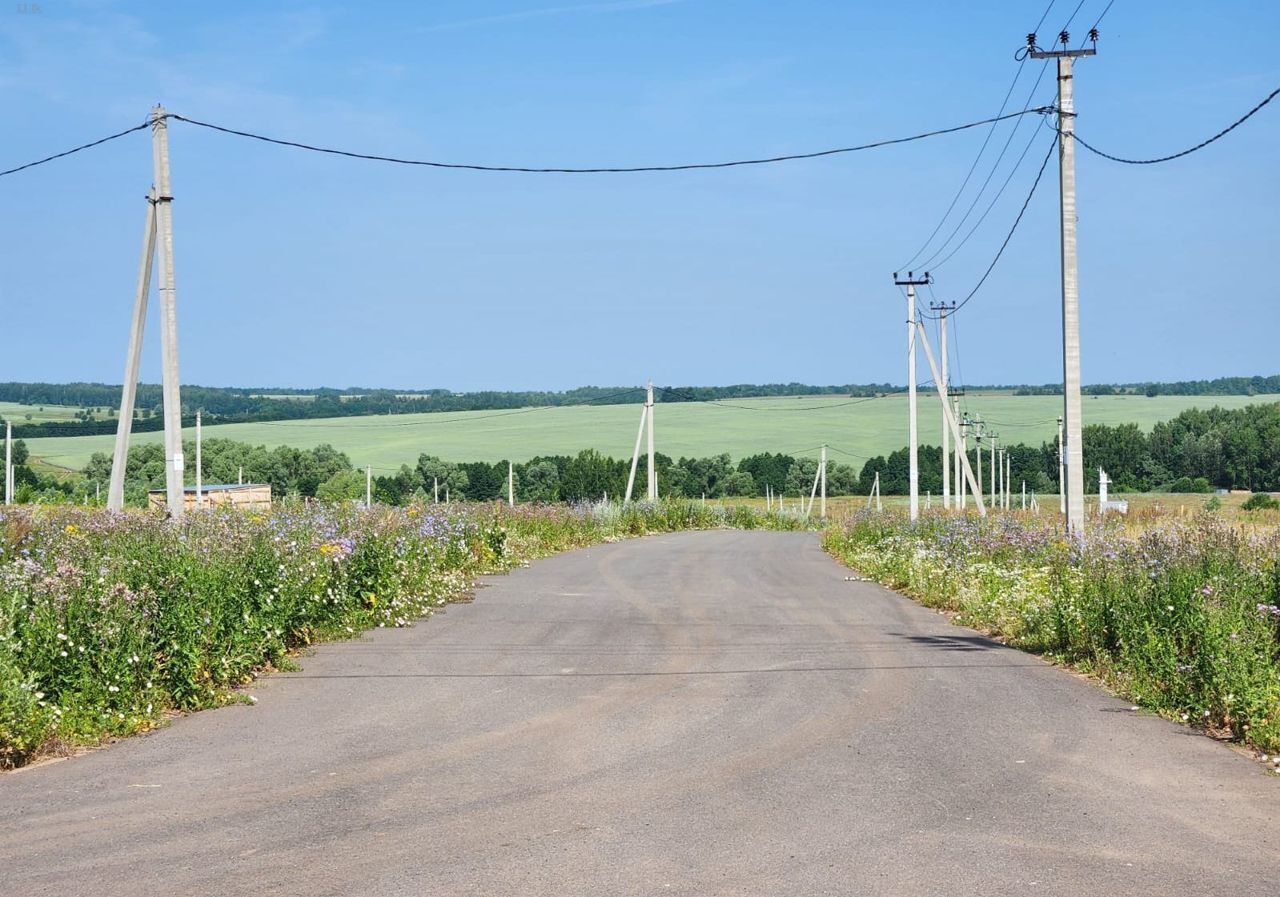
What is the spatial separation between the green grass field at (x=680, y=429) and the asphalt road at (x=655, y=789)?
73.2m

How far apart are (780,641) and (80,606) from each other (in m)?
7.53

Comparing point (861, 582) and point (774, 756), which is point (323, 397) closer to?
point (861, 582)

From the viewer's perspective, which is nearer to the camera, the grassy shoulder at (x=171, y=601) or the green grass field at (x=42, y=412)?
the grassy shoulder at (x=171, y=601)

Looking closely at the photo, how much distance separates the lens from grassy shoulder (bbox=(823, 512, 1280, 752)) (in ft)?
31.0

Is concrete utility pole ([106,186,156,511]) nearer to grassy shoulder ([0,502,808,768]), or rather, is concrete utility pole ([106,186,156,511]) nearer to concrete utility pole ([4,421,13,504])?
grassy shoulder ([0,502,808,768])

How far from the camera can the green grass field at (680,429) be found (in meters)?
96.9

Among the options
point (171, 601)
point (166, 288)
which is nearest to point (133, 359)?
point (166, 288)

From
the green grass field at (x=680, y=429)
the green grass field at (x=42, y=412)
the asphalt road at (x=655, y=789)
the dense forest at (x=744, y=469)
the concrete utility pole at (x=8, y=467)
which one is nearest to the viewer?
the asphalt road at (x=655, y=789)

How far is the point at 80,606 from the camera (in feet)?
31.1

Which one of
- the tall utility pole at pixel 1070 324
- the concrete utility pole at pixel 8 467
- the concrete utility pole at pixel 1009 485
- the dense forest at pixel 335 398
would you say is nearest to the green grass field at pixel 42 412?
the dense forest at pixel 335 398

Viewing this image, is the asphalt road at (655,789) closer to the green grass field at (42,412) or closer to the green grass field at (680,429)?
the green grass field at (680,429)

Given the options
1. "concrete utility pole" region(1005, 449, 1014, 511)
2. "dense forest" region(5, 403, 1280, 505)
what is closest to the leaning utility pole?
"dense forest" region(5, 403, 1280, 505)

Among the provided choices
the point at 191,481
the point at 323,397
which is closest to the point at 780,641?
the point at 191,481

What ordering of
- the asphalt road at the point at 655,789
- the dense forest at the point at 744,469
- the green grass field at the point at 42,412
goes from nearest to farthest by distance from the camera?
the asphalt road at the point at 655,789
the dense forest at the point at 744,469
the green grass field at the point at 42,412
